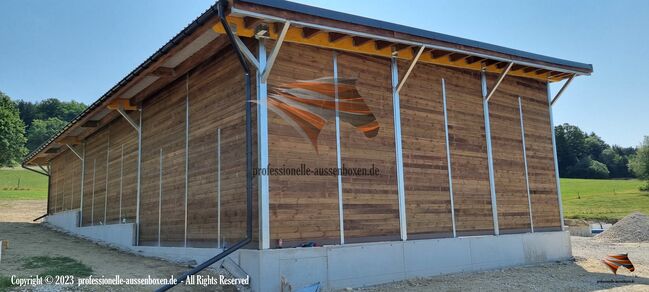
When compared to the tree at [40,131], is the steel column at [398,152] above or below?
below

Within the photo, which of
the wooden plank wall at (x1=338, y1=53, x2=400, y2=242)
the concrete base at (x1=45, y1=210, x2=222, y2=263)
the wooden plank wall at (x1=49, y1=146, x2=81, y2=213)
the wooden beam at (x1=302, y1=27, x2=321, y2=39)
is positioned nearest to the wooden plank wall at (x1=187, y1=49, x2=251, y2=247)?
the concrete base at (x1=45, y1=210, x2=222, y2=263)

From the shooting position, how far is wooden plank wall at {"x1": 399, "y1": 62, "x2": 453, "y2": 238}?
9.76m

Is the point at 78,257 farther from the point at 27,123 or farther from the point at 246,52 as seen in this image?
the point at 27,123

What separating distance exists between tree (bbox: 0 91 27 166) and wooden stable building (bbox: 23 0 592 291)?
2654cm

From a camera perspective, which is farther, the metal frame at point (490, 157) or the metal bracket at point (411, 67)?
the metal frame at point (490, 157)

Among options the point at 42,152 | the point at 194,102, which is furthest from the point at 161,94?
the point at 42,152

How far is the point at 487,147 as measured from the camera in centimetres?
→ 1141

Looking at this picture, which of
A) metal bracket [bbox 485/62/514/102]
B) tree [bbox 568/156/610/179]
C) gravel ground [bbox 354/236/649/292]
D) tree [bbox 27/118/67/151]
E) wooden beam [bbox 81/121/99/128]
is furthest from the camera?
tree [bbox 568/156/610/179]

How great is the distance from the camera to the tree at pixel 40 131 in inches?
2315

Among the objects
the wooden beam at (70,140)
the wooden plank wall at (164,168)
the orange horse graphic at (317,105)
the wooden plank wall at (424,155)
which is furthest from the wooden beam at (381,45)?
the wooden beam at (70,140)

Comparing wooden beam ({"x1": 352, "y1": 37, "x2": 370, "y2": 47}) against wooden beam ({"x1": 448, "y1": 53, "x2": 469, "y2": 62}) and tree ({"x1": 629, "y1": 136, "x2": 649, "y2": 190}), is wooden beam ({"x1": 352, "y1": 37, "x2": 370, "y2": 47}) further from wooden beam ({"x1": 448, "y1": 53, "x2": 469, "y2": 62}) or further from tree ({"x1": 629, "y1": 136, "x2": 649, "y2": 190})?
tree ({"x1": 629, "y1": 136, "x2": 649, "y2": 190})

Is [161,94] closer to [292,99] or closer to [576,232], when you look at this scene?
[292,99]

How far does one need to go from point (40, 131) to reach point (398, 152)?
63796mm

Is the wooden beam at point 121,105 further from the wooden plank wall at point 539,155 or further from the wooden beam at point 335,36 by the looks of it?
the wooden plank wall at point 539,155
